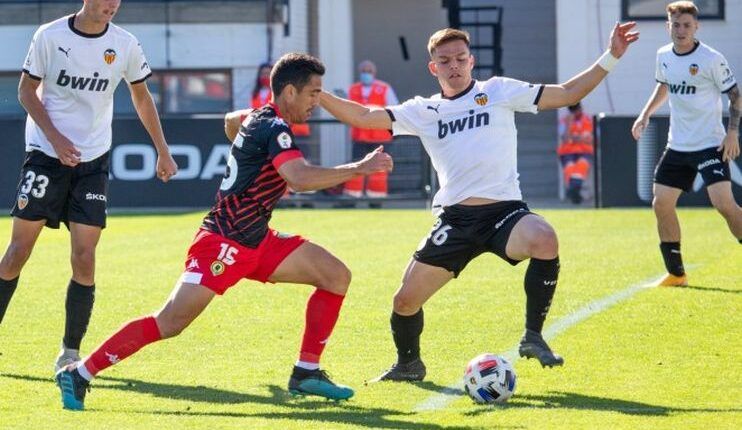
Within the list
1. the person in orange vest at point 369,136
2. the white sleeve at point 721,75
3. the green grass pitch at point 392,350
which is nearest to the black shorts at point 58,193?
the green grass pitch at point 392,350

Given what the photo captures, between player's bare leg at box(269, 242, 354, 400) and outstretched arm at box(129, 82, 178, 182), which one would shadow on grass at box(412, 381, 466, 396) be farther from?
outstretched arm at box(129, 82, 178, 182)

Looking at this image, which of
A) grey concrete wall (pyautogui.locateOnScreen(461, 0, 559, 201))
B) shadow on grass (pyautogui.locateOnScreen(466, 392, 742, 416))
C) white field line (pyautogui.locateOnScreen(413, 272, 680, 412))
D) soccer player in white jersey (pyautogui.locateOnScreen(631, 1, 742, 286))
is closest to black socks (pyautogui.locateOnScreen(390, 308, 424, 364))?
white field line (pyautogui.locateOnScreen(413, 272, 680, 412))

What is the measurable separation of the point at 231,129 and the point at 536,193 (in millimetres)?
18858

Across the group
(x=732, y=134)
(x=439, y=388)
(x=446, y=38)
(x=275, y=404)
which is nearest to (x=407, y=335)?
(x=439, y=388)

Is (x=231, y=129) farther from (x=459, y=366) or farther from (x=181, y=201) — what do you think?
(x=181, y=201)

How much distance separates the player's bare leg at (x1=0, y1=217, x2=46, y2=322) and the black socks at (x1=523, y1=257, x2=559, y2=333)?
2687 mm

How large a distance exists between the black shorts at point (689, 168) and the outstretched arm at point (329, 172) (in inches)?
220

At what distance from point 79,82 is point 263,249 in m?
1.66

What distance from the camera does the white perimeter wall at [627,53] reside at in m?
26.2

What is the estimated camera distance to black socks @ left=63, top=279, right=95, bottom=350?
27.3 ft

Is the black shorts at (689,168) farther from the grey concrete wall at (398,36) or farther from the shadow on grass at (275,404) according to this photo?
the grey concrete wall at (398,36)

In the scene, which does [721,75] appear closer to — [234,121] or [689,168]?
[689,168]

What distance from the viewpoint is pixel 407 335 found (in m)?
8.04

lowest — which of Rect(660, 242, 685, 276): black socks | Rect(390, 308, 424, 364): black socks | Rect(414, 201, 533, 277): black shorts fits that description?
Rect(390, 308, 424, 364): black socks
